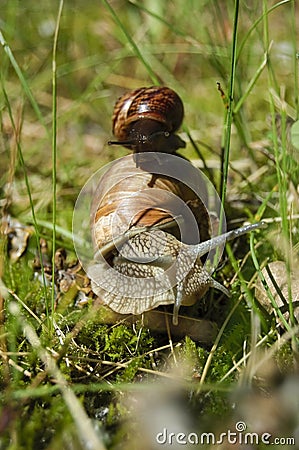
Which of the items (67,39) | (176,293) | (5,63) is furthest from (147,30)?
(176,293)

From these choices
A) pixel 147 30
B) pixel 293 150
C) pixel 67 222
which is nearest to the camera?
pixel 293 150

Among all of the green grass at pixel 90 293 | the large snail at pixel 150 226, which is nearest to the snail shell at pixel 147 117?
the large snail at pixel 150 226

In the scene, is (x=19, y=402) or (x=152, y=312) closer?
(x=19, y=402)

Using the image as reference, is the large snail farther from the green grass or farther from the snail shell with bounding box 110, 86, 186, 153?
the green grass

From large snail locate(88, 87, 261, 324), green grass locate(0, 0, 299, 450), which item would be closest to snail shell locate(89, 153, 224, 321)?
large snail locate(88, 87, 261, 324)

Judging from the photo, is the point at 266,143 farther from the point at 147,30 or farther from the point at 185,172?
the point at 147,30

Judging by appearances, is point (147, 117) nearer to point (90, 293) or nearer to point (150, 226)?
point (150, 226)

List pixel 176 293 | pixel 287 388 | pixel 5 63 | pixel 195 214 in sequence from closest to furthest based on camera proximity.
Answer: pixel 287 388, pixel 176 293, pixel 195 214, pixel 5 63
